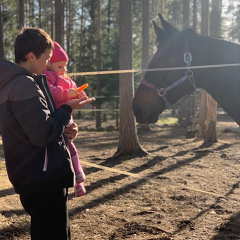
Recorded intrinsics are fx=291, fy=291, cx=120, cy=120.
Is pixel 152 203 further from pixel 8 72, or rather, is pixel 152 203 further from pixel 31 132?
pixel 8 72

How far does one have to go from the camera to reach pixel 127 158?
22.2 ft

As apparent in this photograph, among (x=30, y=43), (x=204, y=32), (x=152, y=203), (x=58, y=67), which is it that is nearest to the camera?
(x=30, y=43)

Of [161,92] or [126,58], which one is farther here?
[126,58]

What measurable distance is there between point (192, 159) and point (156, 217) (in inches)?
150

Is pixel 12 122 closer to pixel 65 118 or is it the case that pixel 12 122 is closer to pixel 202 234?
pixel 65 118

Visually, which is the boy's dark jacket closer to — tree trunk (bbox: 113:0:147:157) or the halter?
the halter

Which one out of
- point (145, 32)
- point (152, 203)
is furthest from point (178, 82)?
point (145, 32)

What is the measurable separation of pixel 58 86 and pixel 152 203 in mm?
2632

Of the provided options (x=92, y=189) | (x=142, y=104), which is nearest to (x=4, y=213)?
(x=92, y=189)

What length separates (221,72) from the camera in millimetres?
2742

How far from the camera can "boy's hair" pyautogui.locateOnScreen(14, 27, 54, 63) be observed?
152 cm

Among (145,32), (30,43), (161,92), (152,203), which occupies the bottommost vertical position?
(152,203)

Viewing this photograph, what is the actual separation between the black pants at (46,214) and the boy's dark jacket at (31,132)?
6cm

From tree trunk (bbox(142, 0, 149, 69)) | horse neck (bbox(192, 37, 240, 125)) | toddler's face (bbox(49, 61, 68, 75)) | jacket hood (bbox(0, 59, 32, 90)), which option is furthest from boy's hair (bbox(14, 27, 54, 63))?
tree trunk (bbox(142, 0, 149, 69))
